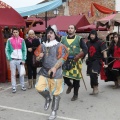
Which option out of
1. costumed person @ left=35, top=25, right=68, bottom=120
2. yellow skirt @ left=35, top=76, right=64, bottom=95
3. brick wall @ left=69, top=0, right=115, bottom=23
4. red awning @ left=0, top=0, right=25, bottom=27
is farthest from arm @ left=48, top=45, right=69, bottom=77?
brick wall @ left=69, top=0, right=115, bottom=23

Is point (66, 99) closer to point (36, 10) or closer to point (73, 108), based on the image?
point (73, 108)

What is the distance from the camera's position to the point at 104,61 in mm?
6762

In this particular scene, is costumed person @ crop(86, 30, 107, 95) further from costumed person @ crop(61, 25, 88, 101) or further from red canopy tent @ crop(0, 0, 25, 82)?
red canopy tent @ crop(0, 0, 25, 82)

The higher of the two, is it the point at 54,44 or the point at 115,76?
the point at 54,44

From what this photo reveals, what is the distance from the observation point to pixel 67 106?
5805 mm

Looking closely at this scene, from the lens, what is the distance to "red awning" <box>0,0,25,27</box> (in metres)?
8.19

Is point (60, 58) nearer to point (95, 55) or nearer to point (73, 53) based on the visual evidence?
point (73, 53)

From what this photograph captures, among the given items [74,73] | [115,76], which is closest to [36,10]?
[115,76]

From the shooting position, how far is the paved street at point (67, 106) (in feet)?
16.8

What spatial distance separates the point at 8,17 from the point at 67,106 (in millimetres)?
3794

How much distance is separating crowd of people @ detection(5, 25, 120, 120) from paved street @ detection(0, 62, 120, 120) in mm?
254

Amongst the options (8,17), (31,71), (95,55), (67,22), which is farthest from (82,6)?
(95,55)

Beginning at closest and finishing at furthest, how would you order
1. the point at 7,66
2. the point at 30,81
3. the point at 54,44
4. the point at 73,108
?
the point at 54,44, the point at 73,108, the point at 30,81, the point at 7,66

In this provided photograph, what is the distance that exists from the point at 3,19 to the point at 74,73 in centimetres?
320
